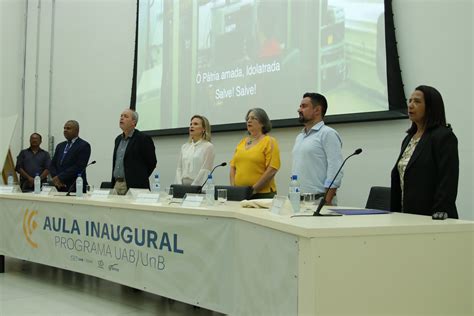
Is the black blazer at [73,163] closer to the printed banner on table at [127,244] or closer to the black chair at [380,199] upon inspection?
the printed banner on table at [127,244]

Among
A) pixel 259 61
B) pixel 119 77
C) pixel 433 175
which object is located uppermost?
pixel 119 77

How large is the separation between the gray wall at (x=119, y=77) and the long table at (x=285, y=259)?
67.5 inches

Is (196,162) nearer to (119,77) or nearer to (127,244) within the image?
(127,244)

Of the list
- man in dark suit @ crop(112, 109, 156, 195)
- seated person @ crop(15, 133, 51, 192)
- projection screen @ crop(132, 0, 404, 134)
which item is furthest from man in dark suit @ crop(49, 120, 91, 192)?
seated person @ crop(15, 133, 51, 192)

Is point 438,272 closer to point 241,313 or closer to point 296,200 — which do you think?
point 296,200

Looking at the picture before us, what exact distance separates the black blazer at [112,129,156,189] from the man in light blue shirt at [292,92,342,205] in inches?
60.5

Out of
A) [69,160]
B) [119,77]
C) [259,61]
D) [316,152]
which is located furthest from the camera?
[119,77]

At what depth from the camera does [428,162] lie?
219 cm

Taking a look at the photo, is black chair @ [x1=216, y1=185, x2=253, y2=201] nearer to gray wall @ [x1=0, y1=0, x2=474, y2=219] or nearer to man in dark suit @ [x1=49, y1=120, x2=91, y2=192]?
gray wall @ [x1=0, y1=0, x2=474, y2=219]

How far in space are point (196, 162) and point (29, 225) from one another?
50.9 inches

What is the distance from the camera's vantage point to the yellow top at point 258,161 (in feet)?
11.7

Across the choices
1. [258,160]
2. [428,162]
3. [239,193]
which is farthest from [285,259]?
[258,160]

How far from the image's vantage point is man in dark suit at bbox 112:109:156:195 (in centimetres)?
409

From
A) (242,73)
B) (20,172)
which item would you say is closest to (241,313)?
(242,73)
